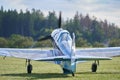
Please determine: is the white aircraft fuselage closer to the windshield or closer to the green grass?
the windshield

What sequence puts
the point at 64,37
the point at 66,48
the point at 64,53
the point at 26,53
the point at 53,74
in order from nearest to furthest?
1. the point at 64,53
2. the point at 66,48
3. the point at 64,37
4. the point at 53,74
5. the point at 26,53

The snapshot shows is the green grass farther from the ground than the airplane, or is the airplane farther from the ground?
the airplane

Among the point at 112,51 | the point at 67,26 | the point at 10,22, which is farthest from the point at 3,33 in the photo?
the point at 112,51

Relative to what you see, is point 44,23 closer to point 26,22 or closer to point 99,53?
point 26,22

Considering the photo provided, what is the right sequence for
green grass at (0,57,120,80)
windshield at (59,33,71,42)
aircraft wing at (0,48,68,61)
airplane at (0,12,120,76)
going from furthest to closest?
aircraft wing at (0,48,68,61) → windshield at (59,33,71,42) → green grass at (0,57,120,80) → airplane at (0,12,120,76)

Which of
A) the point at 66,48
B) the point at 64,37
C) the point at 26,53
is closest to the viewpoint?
the point at 66,48

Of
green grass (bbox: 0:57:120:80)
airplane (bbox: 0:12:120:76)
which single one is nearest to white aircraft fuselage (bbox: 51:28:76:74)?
airplane (bbox: 0:12:120:76)

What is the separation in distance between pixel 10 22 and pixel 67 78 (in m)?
115

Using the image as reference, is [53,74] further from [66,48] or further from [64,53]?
[64,53]

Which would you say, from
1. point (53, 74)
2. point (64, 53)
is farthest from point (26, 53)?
point (64, 53)

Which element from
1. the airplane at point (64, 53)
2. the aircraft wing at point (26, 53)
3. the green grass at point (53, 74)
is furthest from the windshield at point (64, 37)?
the green grass at point (53, 74)

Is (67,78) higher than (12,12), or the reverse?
(12,12)

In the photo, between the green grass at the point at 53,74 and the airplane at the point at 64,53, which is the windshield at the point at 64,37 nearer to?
the airplane at the point at 64,53

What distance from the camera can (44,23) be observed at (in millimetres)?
164625
